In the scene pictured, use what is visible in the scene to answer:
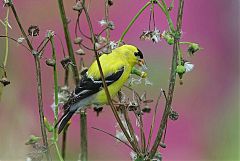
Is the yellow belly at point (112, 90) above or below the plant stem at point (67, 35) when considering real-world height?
below

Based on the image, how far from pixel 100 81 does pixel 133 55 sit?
0.17m

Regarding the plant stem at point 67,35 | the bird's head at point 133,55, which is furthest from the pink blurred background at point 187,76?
the plant stem at point 67,35

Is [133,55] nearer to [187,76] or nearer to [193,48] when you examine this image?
[193,48]

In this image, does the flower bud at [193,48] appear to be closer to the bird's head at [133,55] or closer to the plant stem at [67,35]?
the plant stem at [67,35]

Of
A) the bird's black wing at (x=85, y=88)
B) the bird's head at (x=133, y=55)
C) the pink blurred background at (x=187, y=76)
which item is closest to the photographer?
the bird's black wing at (x=85, y=88)

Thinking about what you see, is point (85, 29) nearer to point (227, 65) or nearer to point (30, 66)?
point (30, 66)

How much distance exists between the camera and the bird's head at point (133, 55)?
4.89ft

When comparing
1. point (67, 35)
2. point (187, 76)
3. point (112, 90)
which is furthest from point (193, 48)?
point (187, 76)

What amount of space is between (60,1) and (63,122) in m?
0.21

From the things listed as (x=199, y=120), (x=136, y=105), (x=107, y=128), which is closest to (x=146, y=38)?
(x=136, y=105)

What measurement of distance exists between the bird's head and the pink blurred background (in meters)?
0.99

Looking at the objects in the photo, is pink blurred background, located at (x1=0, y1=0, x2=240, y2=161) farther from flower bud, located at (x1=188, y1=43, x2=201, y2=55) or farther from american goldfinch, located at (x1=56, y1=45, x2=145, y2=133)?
flower bud, located at (x1=188, y1=43, x2=201, y2=55)

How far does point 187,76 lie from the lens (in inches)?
118

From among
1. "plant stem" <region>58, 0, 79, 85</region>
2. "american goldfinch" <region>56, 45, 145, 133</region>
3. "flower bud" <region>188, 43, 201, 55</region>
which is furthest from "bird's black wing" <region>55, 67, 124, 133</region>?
"flower bud" <region>188, 43, 201, 55</region>
